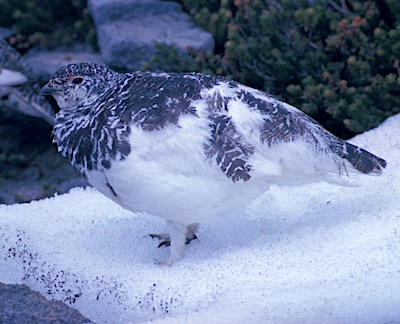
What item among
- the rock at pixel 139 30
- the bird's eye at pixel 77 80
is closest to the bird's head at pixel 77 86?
the bird's eye at pixel 77 80

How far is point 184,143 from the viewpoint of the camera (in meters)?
2.73

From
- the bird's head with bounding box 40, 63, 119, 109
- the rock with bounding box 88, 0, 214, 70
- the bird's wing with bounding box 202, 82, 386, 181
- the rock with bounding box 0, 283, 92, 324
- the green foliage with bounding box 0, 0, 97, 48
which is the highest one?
the bird's wing with bounding box 202, 82, 386, 181

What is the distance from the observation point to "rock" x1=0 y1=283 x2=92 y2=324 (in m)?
2.26

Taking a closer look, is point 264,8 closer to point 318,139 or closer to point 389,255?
point 318,139

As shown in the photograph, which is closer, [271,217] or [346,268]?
[346,268]

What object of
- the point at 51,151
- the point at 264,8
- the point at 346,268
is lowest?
the point at 51,151

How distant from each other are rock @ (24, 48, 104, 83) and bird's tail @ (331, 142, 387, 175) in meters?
2.99

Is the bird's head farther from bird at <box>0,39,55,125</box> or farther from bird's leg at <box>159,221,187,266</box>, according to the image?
bird at <box>0,39,55,125</box>

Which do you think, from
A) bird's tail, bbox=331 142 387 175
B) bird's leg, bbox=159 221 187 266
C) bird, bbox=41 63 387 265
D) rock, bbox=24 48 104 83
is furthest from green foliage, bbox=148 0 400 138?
bird's leg, bbox=159 221 187 266

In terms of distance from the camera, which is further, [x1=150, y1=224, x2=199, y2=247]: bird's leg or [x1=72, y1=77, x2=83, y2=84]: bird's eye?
[x1=150, y1=224, x2=199, y2=247]: bird's leg

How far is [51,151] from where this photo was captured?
559 cm

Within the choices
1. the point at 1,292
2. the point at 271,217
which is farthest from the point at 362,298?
the point at 1,292

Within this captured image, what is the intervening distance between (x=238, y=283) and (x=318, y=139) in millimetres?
716

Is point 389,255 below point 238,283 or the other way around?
the other way around
